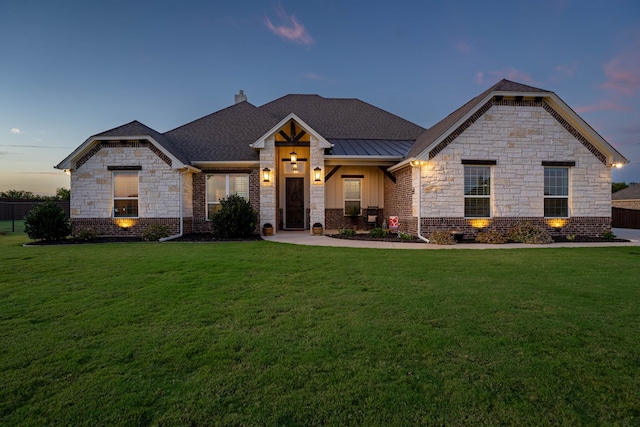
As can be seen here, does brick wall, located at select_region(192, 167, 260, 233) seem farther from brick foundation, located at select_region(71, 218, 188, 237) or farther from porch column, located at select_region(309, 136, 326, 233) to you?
porch column, located at select_region(309, 136, 326, 233)

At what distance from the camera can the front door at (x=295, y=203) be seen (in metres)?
17.0

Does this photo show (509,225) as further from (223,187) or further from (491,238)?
(223,187)

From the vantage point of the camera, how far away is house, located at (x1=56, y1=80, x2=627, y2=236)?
12.5 meters

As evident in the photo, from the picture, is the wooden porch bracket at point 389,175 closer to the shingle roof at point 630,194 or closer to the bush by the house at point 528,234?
the bush by the house at point 528,234

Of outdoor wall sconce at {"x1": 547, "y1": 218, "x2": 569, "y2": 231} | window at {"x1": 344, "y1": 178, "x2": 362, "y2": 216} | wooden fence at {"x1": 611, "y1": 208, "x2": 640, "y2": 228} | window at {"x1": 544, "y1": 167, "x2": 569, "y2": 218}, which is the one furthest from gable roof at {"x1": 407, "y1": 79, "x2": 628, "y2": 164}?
wooden fence at {"x1": 611, "y1": 208, "x2": 640, "y2": 228}

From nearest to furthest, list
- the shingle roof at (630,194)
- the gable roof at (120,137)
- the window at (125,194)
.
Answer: the gable roof at (120,137), the window at (125,194), the shingle roof at (630,194)

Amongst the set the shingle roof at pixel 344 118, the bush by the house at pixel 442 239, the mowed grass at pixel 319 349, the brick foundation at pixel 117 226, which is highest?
the shingle roof at pixel 344 118

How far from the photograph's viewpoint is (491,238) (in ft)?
38.3

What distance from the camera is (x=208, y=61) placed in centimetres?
1806

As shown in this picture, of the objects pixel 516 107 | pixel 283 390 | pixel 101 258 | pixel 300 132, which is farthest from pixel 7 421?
pixel 516 107

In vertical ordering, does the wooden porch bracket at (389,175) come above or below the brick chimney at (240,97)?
below

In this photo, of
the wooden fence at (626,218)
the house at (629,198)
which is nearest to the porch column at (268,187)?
the wooden fence at (626,218)

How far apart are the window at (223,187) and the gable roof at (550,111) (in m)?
8.01

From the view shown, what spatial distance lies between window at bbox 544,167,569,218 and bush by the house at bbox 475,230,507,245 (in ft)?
8.97
